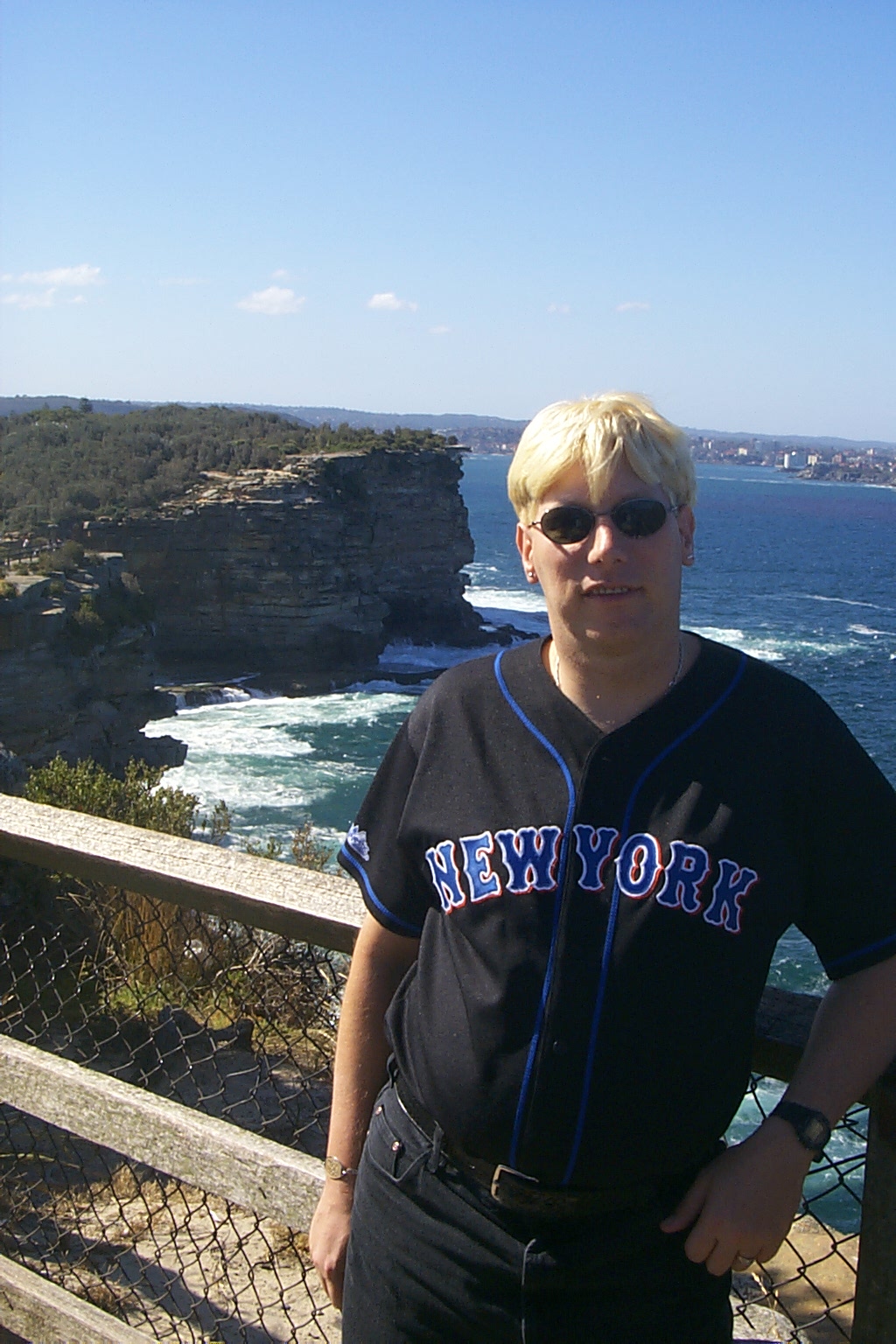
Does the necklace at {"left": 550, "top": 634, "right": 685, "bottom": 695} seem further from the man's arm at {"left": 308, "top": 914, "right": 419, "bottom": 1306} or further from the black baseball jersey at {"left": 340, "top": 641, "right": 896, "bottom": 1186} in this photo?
the man's arm at {"left": 308, "top": 914, "right": 419, "bottom": 1306}

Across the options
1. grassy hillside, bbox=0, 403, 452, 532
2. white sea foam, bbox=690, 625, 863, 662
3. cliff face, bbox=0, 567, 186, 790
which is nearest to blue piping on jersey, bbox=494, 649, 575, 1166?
cliff face, bbox=0, 567, 186, 790

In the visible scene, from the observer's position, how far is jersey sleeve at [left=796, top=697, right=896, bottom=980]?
173 centimetres

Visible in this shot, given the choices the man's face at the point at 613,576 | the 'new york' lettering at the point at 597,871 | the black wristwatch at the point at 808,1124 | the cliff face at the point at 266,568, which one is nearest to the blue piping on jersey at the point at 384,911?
the 'new york' lettering at the point at 597,871

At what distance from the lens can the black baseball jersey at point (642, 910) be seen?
1734 millimetres

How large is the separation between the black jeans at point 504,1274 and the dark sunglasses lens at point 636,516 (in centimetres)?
104

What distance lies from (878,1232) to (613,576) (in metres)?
1.11

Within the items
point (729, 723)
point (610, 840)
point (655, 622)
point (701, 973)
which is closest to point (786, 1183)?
point (701, 973)

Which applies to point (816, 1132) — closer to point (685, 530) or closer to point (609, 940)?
point (609, 940)

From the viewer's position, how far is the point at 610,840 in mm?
1813

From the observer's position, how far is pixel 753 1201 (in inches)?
68.2

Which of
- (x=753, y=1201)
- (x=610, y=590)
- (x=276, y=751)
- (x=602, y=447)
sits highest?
(x=602, y=447)

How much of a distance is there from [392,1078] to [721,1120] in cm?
60

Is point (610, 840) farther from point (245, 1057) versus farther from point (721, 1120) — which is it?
point (245, 1057)

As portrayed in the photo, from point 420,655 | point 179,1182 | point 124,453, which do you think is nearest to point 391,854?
point 179,1182
